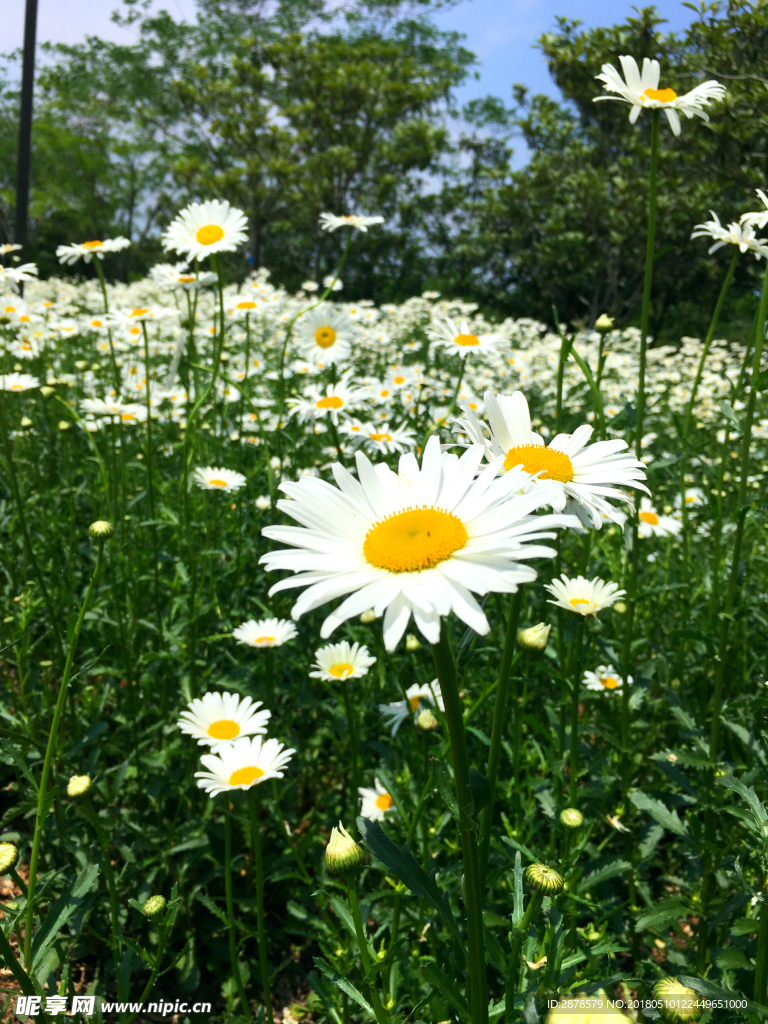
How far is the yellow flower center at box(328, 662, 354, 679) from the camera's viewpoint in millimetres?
1817

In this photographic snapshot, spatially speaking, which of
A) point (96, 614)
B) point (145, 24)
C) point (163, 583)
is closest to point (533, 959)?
point (96, 614)

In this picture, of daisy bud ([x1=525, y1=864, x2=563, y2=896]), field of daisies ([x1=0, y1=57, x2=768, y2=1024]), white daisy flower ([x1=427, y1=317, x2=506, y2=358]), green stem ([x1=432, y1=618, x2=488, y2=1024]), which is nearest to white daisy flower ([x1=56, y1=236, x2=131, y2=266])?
field of daisies ([x1=0, y1=57, x2=768, y2=1024])

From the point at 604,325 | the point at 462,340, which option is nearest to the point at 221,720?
the point at 604,325

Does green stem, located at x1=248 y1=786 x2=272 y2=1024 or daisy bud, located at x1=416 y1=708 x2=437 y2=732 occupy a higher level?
daisy bud, located at x1=416 y1=708 x2=437 y2=732

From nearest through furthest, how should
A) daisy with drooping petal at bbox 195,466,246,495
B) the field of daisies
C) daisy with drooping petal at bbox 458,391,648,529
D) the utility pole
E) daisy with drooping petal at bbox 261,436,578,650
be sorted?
daisy with drooping petal at bbox 261,436,578,650
the field of daisies
daisy with drooping petal at bbox 458,391,648,529
daisy with drooping petal at bbox 195,466,246,495
the utility pole

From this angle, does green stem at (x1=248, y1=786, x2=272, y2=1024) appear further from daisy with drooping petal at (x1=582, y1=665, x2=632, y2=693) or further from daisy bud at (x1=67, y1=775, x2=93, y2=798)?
daisy with drooping petal at (x1=582, y1=665, x2=632, y2=693)

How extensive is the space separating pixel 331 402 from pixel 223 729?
67.5 inches

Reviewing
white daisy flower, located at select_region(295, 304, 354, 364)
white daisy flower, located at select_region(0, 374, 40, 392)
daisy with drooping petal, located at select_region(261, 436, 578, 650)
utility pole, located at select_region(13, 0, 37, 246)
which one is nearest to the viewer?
daisy with drooping petal, located at select_region(261, 436, 578, 650)

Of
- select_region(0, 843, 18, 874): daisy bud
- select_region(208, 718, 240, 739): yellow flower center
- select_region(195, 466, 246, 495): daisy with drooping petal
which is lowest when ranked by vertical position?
select_region(0, 843, 18, 874): daisy bud

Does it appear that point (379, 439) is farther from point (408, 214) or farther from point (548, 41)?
point (408, 214)

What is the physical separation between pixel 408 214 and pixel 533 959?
26607 mm

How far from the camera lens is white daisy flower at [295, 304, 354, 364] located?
3.55 m

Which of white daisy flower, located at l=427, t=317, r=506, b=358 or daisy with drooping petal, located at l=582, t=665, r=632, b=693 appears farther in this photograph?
white daisy flower, located at l=427, t=317, r=506, b=358

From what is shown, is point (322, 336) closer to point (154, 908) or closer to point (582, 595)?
point (582, 595)
